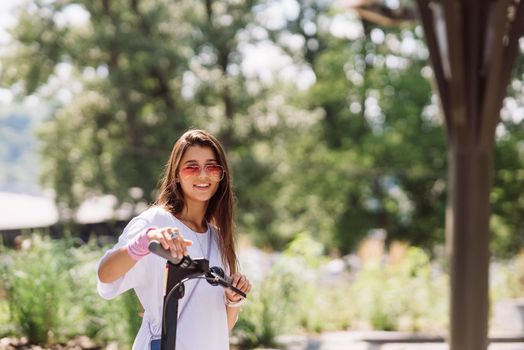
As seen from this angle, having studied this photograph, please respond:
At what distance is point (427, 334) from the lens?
7.63 meters

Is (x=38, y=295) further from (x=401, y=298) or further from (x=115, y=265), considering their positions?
(x=401, y=298)

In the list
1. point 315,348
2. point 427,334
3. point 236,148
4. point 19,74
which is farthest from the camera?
point 236,148

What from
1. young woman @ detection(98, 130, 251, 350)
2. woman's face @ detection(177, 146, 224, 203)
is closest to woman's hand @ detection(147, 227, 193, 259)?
→ young woman @ detection(98, 130, 251, 350)

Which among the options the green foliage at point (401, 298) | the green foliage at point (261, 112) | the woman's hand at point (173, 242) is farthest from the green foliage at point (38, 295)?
the green foliage at point (261, 112)

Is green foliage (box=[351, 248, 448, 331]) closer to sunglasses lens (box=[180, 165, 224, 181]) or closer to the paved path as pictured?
the paved path

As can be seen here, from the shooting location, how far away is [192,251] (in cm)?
214

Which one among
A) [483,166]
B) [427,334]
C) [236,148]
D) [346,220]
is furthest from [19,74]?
[483,166]

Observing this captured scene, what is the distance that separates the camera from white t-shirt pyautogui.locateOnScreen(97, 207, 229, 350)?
6.81 feet

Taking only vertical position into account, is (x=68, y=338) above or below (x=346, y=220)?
below

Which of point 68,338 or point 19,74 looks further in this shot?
point 19,74

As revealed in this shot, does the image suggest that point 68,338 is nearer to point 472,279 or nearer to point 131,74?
point 472,279

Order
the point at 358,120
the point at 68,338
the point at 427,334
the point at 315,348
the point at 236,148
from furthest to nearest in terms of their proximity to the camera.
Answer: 1. the point at 358,120
2. the point at 236,148
3. the point at 427,334
4. the point at 315,348
5. the point at 68,338

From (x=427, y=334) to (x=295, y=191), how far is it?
48.7 feet

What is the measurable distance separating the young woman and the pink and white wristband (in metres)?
0.01
